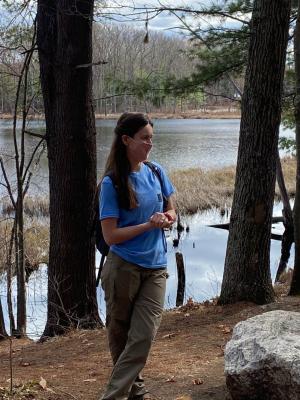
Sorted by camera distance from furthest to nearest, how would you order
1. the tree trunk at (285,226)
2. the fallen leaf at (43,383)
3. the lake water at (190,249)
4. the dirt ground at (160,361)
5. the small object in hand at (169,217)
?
1. the tree trunk at (285,226)
2. the lake water at (190,249)
3. the fallen leaf at (43,383)
4. the dirt ground at (160,361)
5. the small object in hand at (169,217)

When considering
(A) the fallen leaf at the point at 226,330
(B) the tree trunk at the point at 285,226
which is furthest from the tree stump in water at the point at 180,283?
(A) the fallen leaf at the point at 226,330

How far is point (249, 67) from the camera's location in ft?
21.1

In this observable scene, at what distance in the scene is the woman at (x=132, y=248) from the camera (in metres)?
3.26

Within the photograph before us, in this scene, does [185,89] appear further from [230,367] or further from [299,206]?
[230,367]

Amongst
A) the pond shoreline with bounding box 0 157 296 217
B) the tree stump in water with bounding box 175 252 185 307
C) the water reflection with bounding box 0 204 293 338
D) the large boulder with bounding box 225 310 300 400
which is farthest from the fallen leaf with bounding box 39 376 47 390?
the pond shoreline with bounding box 0 157 296 217

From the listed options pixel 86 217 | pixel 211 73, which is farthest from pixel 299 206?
pixel 211 73

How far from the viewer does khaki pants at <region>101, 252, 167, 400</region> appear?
3.33 metres

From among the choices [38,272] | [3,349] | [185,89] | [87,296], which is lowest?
[38,272]

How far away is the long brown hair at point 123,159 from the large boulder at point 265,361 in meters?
1.12

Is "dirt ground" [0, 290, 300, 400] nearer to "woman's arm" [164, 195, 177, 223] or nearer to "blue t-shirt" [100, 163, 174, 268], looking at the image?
"blue t-shirt" [100, 163, 174, 268]

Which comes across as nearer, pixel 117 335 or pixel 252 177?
pixel 117 335

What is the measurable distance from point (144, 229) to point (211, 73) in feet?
25.2

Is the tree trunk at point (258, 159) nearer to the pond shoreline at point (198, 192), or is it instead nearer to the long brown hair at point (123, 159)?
the long brown hair at point (123, 159)

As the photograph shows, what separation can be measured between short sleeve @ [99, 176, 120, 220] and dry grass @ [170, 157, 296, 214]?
17.1m
